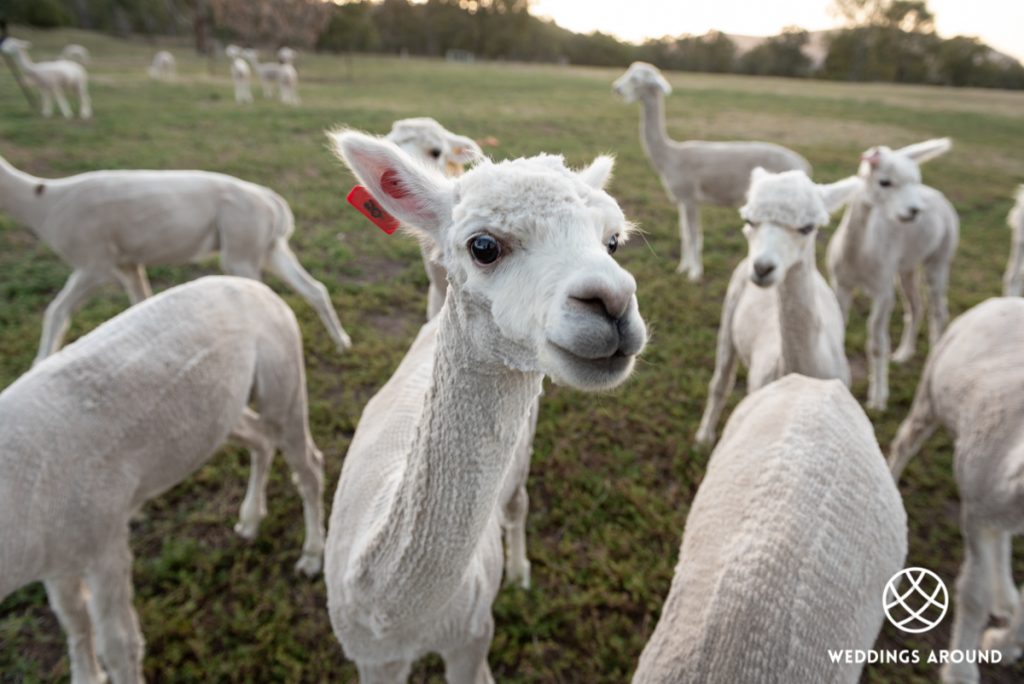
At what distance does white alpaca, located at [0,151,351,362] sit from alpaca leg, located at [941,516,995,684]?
476cm

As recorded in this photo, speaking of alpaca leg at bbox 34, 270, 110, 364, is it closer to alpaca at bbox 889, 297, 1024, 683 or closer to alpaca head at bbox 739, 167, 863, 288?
alpaca head at bbox 739, 167, 863, 288

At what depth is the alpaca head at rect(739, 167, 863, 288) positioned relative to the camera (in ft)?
10.1

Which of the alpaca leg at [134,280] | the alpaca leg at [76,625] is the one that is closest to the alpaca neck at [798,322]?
the alpaca leg at [76,625]

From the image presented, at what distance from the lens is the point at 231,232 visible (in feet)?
16.3

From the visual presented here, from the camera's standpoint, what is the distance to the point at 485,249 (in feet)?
4.50

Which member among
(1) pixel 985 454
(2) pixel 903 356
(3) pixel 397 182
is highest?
(3) pixel 397 182

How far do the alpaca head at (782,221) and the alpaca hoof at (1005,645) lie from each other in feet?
7.06

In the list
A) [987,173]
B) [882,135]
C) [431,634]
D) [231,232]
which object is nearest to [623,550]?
[431,634]

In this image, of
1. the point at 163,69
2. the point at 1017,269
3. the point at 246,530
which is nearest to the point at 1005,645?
the point at 246,530

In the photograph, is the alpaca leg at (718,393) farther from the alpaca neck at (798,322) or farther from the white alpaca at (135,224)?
the white alpaca at (135,224)

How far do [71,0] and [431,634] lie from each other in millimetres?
62205

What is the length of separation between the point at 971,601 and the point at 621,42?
72.8 metres

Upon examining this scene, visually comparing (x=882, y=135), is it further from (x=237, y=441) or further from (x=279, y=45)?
(x=279, y=45)

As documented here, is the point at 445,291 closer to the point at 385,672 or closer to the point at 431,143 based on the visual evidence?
the point at 431,143
